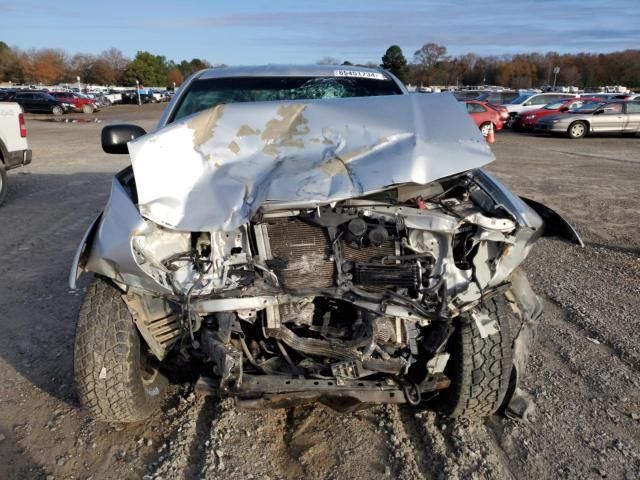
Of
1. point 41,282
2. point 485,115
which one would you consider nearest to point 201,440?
point 41,282

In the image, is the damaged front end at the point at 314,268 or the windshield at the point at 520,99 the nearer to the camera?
the damaged front end at the point at 314,268

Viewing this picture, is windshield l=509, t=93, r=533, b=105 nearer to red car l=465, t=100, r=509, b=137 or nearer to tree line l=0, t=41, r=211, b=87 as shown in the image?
red car l=465, t=100, r=509, b=137

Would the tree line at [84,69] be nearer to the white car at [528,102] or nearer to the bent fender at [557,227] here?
the white car at [528,102]

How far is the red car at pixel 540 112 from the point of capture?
20416 mm

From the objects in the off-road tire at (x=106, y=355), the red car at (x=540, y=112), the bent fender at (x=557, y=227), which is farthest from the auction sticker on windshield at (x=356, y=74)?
the red car at (x=540, y=112)

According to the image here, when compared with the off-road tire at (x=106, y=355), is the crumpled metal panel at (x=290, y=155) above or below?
above

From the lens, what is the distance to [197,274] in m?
2.62

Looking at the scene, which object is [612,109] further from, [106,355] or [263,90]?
[106,355]

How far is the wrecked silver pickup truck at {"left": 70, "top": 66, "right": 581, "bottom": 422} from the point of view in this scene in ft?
8.47

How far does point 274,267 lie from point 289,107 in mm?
1050

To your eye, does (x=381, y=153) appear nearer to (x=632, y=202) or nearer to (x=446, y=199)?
(x=446, y=199)

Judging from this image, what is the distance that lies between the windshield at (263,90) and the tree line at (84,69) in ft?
257

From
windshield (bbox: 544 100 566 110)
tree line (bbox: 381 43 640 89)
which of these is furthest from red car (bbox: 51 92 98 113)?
tree line (bbox: 381 43 640 89)

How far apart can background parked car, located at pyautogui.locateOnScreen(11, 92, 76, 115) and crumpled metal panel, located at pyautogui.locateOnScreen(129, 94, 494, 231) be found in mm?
33092
